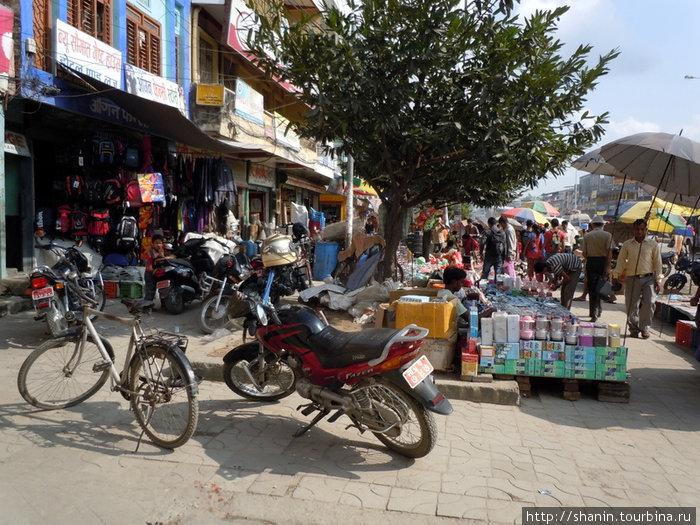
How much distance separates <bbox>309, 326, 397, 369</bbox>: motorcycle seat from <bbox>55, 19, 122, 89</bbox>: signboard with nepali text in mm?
7487

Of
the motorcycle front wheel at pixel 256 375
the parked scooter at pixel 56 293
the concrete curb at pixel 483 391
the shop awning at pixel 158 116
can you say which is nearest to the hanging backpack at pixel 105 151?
the shop awning at pixel 158 116

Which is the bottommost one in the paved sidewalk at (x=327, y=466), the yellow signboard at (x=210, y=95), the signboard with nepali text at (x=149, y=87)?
the paved sidewalk at (x=327, y=466)

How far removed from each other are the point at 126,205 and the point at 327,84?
204 inches

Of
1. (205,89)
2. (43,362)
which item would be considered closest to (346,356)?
(43,362)

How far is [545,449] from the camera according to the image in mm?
4055

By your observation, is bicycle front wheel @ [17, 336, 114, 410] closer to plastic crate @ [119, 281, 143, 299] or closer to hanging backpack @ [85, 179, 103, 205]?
plastic crate @ [119, 281, 143, 299]

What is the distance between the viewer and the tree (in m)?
6.46

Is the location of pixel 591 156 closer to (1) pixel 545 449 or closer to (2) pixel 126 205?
(1) pixel 545 449

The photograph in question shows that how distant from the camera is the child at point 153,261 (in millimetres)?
8383

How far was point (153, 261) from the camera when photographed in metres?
8.54

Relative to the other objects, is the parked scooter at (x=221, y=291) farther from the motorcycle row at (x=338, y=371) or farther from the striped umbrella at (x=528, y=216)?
the striped umbrella at (x=528, y=216)

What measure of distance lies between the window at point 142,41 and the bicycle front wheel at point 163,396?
9.32 m

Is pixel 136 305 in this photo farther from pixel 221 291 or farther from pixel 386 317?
pixel 221 291

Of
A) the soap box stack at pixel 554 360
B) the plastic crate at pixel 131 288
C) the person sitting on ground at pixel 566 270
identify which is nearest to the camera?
the soap box stack at pixel 554 360
